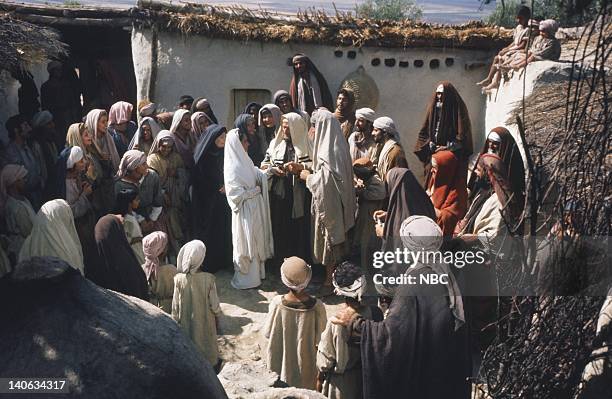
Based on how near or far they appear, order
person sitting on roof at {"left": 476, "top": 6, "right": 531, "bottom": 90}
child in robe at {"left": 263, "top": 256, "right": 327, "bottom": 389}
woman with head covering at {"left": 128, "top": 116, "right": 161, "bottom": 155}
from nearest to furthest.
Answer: child in robe at {"left": 263, "top": 256, "right": 327, "bottom": 389}, woman with head covering at {"left": 128, "top": 116, "right": 161, "bottom": 155}, person sitting on roof at {"left": 476, "top": 6, "right": 531, "bottom": 90}

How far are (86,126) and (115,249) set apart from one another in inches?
85.9

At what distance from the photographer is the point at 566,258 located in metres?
4.55

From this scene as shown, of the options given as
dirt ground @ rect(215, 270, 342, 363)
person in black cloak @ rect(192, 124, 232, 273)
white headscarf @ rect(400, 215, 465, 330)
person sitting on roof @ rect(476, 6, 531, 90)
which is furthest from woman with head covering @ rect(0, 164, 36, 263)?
person sitting on roof @ rect(476, 6, 531, 90)

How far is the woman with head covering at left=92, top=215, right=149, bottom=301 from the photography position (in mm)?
5902

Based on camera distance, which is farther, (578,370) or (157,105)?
(157,105)

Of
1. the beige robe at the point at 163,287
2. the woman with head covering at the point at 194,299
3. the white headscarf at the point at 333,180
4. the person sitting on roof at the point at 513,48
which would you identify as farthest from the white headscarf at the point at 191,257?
the person sitting on roof at the point at 513,48

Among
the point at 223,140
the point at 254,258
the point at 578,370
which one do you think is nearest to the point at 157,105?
the point at 223,140

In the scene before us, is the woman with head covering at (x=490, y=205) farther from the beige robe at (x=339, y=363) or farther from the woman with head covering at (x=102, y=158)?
the woman with head covering at (x=102, y=158)

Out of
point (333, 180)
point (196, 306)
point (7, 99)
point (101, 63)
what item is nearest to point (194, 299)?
point (196, 306)

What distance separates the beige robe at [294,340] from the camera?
18.4 feet

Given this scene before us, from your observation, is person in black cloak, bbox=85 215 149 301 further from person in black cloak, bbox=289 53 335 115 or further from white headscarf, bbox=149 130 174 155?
person in black cloak, bbox=289 53 335 115

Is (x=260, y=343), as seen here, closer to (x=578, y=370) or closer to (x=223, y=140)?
(x=223, y=140)

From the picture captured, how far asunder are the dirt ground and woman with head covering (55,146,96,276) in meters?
1.43

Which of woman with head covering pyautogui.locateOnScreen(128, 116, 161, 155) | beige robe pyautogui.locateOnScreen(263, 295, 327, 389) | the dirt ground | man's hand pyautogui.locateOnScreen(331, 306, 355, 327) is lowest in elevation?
the dirt ground
